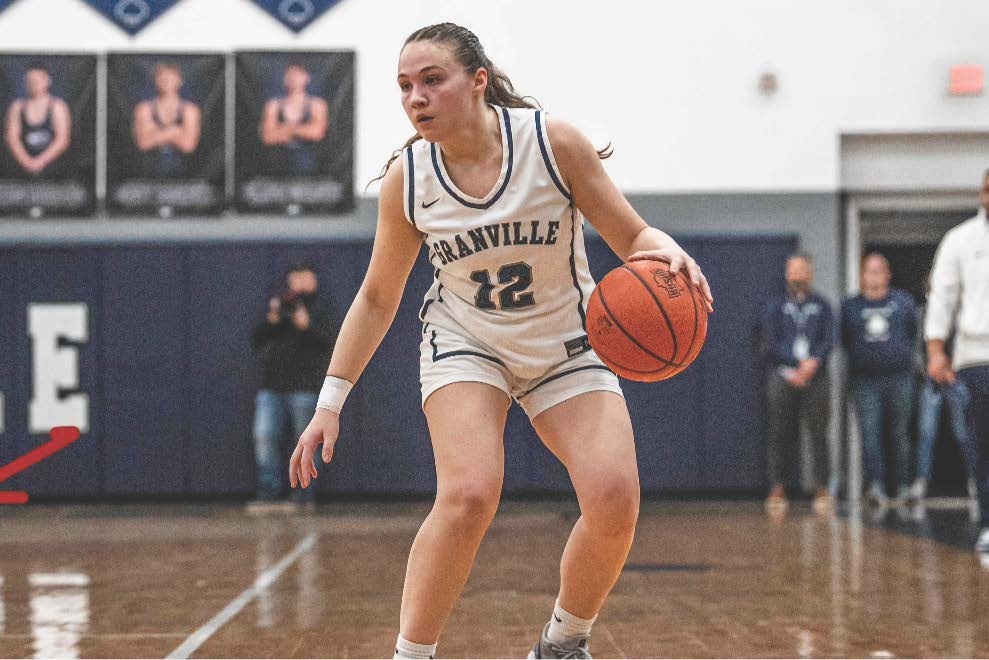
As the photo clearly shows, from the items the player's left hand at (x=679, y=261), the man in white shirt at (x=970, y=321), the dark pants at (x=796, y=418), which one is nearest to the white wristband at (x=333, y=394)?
the player's left hand at (x=679, y=261)

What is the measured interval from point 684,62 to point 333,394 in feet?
25.6

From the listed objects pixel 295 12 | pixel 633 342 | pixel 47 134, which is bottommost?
pixel 633 342

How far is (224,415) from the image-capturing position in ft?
32.8

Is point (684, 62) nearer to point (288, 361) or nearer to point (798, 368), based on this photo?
point (798, 368)

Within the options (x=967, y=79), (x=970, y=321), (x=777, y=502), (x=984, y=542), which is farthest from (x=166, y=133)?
(x=984, y=542)

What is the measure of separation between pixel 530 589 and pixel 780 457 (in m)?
4.79

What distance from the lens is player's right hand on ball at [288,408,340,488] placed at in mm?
2807

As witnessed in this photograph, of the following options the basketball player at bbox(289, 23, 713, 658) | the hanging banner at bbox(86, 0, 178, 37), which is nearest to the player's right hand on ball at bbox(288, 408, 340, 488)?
the basketball player at bbox(289, 23, 713, 658)

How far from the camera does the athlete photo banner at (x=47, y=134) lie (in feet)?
32.9

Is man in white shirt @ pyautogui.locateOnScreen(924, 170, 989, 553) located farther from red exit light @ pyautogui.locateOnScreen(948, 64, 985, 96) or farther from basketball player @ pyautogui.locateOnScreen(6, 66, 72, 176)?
basketball player @ pyautogui.locateOnScreen(6, 66, 72, 176)

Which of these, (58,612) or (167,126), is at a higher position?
(167,126)

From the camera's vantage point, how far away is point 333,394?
2947 millimetres

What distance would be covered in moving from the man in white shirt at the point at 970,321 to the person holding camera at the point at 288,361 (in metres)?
4.97

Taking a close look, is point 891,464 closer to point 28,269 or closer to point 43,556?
point 43,556
